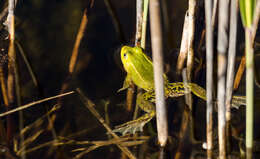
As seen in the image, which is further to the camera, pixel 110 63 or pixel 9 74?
pixel 110 63

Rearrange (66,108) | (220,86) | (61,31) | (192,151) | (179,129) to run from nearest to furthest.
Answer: (220,86) < (192,151) < (179,129) < (66,108) < (61,31)

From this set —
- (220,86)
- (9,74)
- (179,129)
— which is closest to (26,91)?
(9,74)

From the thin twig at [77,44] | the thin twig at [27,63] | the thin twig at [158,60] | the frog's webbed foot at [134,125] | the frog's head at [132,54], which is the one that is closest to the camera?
the thin twig at [158,60]

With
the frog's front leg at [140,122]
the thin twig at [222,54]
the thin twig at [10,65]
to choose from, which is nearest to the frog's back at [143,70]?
the frog's front leg at [140,122]

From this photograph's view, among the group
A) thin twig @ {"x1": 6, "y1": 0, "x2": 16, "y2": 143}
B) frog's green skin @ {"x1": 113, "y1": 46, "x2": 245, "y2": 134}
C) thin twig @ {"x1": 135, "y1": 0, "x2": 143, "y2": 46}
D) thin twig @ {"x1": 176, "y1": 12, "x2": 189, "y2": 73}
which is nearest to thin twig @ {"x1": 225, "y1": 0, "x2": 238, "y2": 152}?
frog's green skin @ {"x1": 113, "y1": 46, "x2": 245, "y2": 134}

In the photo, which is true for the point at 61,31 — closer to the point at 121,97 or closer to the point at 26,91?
the point at 26,91

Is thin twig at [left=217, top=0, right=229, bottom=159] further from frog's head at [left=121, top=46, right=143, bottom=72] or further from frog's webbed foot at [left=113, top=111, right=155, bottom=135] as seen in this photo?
frog's head at [left=121, top=46, right=143, bottom=72]

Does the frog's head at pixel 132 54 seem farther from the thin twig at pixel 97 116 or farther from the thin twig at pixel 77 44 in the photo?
the thin twig at pixel 77 44
